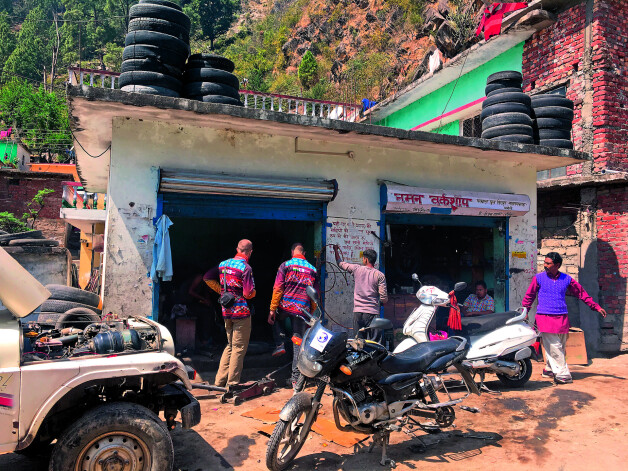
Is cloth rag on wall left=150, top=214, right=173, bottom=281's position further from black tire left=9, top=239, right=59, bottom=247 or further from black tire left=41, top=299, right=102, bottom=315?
black tire left=9, top=239, right=59, bottom=247

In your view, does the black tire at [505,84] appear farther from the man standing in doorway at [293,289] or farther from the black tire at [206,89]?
the man standing in doorway at [293,289]

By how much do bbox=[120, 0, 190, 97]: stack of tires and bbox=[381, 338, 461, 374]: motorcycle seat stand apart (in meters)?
4.47

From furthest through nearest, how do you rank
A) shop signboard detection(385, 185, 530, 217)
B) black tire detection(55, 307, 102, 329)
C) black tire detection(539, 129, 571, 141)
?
black tire detection(539, 129, 571, 141) → shop signboard detection(385, 185, 530, 217) → black tire detection(55, 307, 102, 329)

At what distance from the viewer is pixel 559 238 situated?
9.91 meters

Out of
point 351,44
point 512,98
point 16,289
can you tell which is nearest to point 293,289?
point 16,289

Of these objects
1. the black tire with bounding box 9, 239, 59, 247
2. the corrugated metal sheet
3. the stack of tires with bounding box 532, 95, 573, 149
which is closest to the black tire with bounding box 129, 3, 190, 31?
the corrugated metal sheet

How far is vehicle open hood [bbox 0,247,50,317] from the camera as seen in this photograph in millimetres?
3152

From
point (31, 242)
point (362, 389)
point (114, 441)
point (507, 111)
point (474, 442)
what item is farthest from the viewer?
point (31, 242)

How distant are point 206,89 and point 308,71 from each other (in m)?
33.5

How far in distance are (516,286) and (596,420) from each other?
3.82 metres

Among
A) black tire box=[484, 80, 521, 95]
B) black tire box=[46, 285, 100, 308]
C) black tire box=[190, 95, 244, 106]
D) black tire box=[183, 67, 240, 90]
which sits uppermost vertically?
black tire box=[484, 80, 521, 95]

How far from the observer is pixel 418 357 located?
4227 millimetres

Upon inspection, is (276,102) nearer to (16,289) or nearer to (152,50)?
(152,50)

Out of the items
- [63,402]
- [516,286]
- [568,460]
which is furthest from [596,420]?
[63,402]
